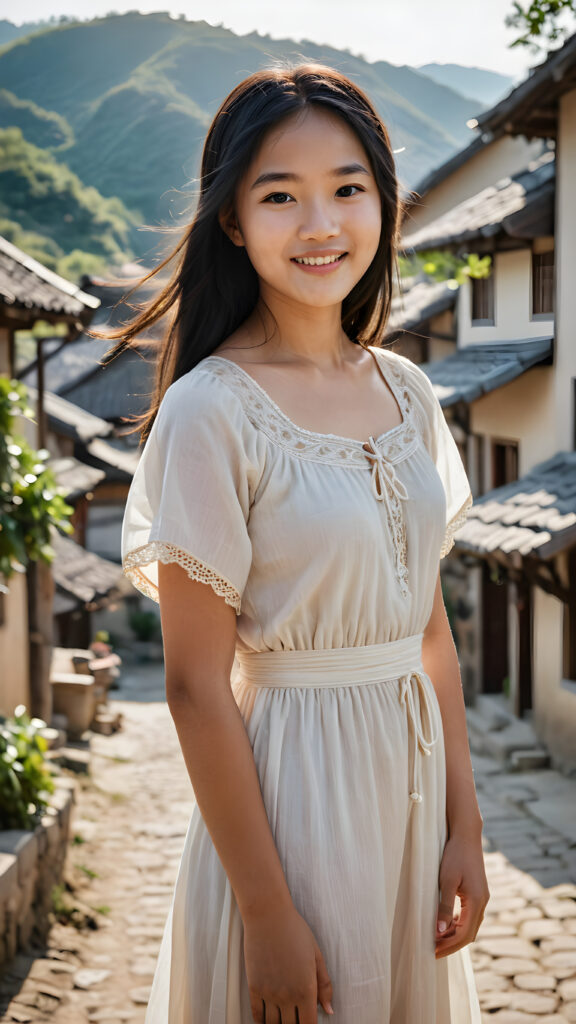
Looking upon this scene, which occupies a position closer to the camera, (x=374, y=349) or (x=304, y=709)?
(x=304, y=709)

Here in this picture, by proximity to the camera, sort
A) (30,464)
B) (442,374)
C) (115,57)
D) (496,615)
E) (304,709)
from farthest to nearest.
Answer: (115,57), (496,615), (442,374), (30,464), (304,709)

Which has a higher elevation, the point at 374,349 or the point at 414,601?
→ the point at 374,349

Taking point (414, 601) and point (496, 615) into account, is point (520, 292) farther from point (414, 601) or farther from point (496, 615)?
point (414, 601)

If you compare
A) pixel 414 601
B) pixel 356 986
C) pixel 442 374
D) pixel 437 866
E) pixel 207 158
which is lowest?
pixel 356 986

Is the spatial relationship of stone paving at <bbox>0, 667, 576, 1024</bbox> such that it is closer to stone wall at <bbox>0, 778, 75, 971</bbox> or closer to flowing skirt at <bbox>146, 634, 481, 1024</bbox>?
stone wall at <bbox>0, 778, 75, 971</bbox>

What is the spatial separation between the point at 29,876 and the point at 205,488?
14.2ft

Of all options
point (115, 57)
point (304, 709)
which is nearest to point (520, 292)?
point (304, 709)

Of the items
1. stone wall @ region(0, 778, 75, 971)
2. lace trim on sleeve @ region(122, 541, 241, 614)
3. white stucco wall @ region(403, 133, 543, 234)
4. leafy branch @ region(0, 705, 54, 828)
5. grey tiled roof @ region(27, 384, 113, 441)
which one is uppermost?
white stucco wall @ region(403, 133, 543, 234)

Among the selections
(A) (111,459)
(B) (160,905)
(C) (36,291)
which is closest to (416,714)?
(B) (160,905)

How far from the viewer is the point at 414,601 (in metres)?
1.58

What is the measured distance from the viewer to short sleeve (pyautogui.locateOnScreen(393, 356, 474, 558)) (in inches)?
71.6

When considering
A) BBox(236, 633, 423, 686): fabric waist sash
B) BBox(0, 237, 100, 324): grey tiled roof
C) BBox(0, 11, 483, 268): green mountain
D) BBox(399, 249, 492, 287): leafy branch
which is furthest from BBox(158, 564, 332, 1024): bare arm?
BBox(0, 11, 483, 268): green mountain

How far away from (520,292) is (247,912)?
25.5 feet

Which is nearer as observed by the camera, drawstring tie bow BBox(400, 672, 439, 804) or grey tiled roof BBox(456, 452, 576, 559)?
drawstring tie bow BBox(400, 672, 439, 804)
